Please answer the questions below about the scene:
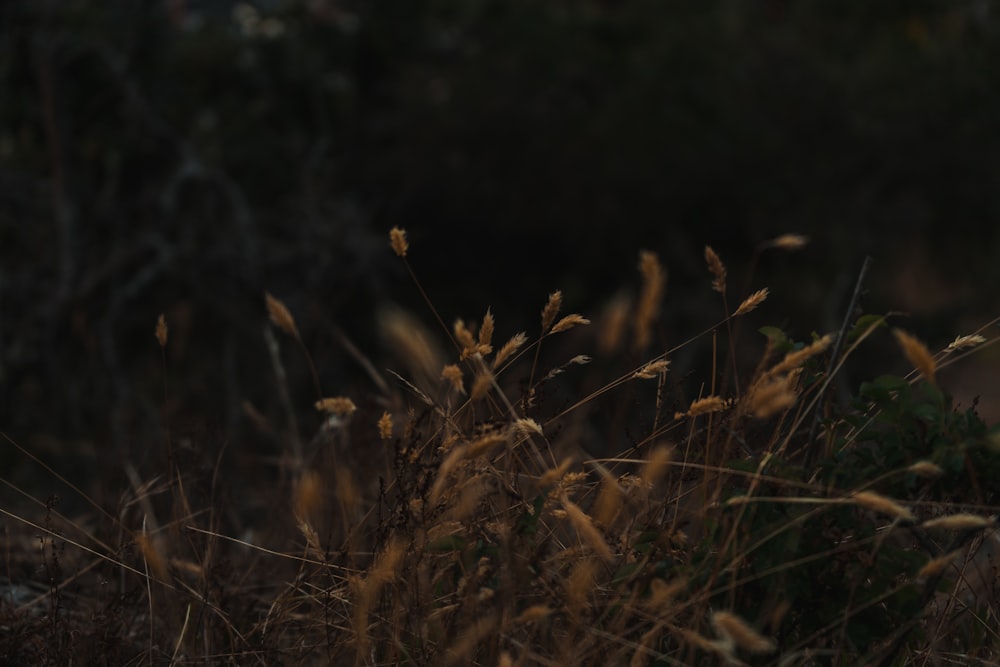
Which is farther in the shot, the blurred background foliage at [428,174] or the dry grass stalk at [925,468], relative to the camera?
the blurred background foliage at [428,174]

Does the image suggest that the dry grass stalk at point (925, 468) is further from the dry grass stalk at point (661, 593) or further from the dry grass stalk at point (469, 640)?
the dry grass stalk at point (469, 640)

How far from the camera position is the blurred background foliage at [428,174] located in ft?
18.4

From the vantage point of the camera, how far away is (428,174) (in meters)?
6.53

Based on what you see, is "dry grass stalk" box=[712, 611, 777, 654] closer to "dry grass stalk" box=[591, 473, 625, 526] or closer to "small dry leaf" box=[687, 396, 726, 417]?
"dry grass stalk" box=[591, 473, 625, 526]

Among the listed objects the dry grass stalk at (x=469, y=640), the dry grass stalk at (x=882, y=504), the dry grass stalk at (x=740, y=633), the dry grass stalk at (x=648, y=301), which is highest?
the dry grass stalk at (x=648, y=301)

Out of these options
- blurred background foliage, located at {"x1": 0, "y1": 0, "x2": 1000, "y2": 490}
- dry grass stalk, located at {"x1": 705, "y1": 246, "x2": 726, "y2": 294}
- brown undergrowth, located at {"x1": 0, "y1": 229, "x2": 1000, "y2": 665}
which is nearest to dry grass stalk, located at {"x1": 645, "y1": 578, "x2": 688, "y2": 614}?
brown undergrowth, located at {"x1": 0, "y1": 229, "x2": 1000, "y2": 665}

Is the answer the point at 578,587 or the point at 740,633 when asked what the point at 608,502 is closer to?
the point at 578,587

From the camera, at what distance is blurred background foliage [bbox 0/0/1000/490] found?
18.4ft

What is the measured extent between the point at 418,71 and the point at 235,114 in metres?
1.11

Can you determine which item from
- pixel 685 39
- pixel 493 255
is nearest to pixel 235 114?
pixel 493 255

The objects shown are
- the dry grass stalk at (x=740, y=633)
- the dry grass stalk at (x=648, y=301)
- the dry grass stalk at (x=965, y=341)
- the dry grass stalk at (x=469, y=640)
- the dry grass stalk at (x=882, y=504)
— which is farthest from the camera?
the dry grass stalk at (x=965, y=341)

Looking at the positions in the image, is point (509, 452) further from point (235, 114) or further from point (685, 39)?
point (685, 39)

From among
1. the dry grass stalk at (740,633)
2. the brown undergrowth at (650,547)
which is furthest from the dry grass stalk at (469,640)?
the dry grass stalk at (740,633)

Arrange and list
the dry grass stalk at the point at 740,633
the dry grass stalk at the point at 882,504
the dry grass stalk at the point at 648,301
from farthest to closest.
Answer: the dry grass stalk at the point at 648,301 < the dry grass stalk at the point at 882,504 < the dry grass stalk at the point at 740,633
